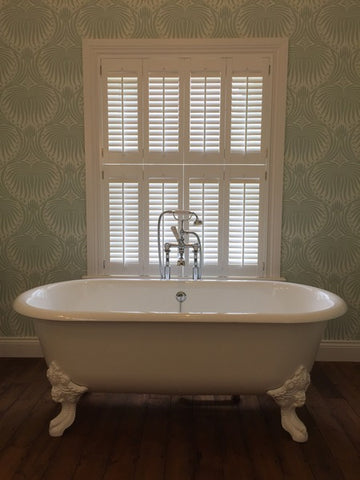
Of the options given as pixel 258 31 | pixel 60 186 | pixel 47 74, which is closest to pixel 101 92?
pixel 47 74

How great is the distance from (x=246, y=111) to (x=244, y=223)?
723 millimetres

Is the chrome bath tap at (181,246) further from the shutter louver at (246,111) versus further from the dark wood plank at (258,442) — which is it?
the dark wood plank at (258,442)

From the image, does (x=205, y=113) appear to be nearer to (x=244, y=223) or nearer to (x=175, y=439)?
(x=244, y=223)

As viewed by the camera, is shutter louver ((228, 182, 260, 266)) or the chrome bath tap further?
shutter louver ((228, 182, 260, 266))

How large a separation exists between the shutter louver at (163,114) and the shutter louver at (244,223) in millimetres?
508

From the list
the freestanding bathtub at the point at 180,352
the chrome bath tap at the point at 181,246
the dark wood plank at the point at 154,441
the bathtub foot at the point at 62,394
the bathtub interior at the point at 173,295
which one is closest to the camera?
the dark wood plank at the point at 154,441

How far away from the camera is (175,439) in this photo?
2.04m

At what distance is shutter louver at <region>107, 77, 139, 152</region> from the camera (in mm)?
2834

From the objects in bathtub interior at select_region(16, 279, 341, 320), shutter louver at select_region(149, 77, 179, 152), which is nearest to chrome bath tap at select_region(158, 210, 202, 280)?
bathtub interior at select_region(16, 279, 341, 320)

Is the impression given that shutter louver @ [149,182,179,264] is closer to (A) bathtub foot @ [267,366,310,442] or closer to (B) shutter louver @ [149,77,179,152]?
(B) shutter louver @ [149,77,179,152]

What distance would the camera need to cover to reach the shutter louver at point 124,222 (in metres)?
2.91

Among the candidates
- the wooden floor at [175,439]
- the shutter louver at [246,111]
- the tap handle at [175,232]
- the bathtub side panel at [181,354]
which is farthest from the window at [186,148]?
the bathtub side panel at [181,354]

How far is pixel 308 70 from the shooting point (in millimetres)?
2775

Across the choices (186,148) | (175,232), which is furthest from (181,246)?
(186,148)
